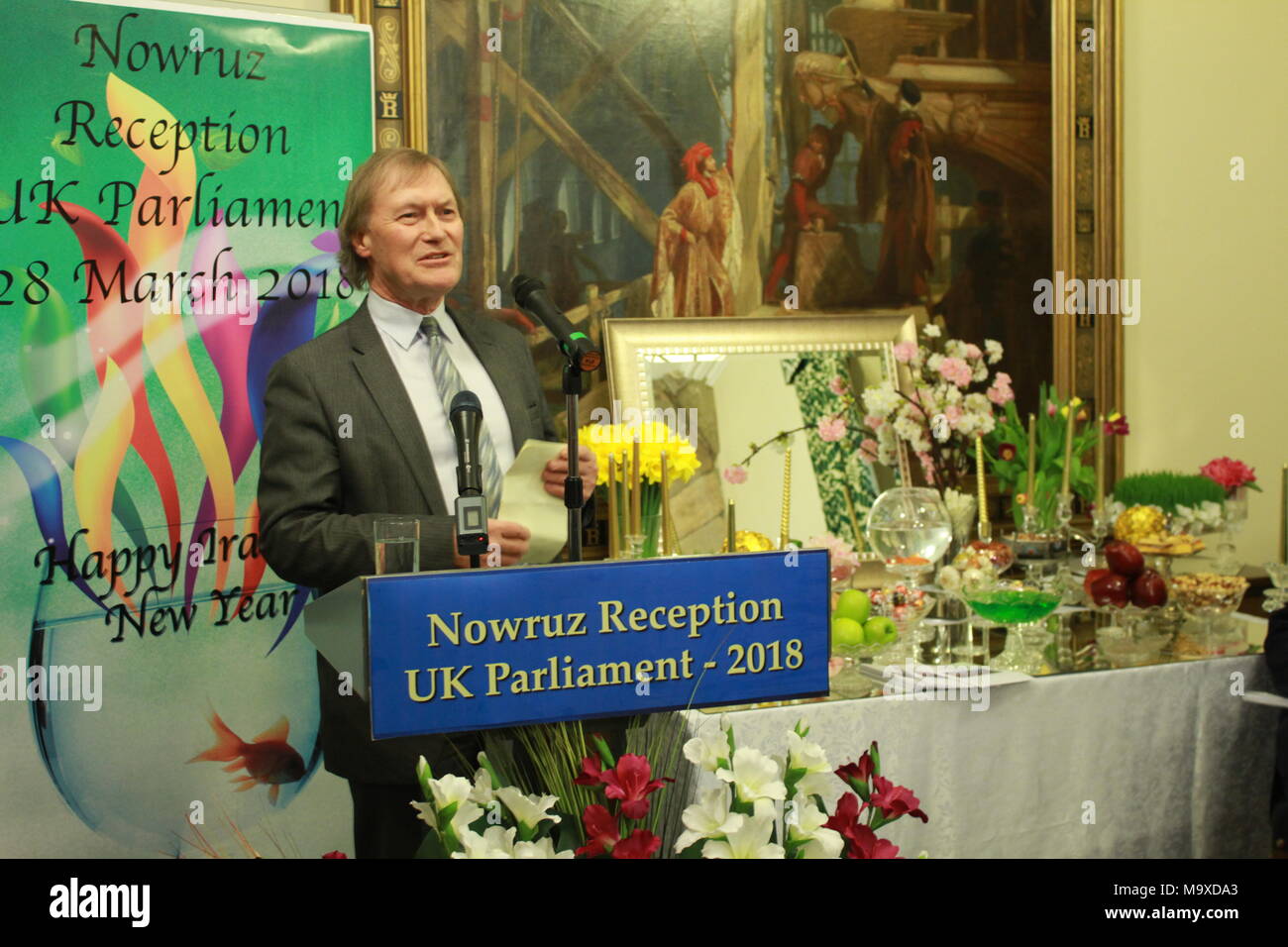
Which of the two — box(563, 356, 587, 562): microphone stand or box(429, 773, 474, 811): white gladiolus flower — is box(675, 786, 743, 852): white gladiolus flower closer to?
box(429, 773, 474, 811): white gladiolus flower

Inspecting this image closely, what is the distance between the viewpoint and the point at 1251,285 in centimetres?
487

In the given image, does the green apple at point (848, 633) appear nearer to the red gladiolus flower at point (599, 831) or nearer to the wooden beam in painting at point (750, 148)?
the wooden beam in painting at point (750, 148)

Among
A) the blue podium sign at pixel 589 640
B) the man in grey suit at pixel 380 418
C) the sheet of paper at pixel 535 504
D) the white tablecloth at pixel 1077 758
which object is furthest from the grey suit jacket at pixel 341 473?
the blue podium sign at pixel 589 640

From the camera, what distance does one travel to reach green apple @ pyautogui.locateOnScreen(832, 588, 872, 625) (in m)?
2.85

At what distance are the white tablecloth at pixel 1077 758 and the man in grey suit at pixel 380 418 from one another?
0.63m

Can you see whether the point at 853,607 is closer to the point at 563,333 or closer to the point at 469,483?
the point at 563,333

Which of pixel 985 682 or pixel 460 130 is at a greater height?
pixel 460 130

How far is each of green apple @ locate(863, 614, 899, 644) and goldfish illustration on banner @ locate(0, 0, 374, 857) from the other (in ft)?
5.02

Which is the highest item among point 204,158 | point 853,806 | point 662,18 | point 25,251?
point 662,18

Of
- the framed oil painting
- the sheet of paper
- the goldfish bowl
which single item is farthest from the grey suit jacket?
the framed oil painting

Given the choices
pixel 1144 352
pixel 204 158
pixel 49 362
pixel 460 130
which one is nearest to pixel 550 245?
pixel 460 130

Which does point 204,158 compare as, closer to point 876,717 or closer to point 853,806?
point 876,717

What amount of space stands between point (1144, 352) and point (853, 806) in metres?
4.12

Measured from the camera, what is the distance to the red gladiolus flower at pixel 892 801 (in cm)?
115
